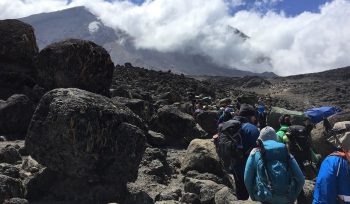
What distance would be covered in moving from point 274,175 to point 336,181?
1211 mm

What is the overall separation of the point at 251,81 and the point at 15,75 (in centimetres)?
10711

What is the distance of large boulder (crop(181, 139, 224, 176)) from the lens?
11.8 meters

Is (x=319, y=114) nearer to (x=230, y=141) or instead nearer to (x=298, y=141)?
(x=298, y=141)

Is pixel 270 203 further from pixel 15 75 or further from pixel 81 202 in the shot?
pixel 15 75

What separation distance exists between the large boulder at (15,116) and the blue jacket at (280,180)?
1003 cm

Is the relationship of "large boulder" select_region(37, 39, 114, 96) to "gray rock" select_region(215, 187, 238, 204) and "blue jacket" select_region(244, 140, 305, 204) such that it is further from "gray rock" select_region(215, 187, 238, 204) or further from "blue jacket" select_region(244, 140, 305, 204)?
"blue jacket" select_region(244, 140, 305, 204)

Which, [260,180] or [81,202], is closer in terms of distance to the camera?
[260,180]

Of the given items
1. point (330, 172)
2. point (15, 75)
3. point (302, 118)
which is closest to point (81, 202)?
point (330, 172)

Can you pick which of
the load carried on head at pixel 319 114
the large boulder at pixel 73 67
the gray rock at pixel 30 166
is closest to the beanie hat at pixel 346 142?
the gray rock at pixel 30 166

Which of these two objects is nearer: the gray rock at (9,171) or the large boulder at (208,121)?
the gray rock at (9,171)

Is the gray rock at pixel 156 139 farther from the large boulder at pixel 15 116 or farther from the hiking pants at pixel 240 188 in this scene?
the hiking pants at pixel 240 188

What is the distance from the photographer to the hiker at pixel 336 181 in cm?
482

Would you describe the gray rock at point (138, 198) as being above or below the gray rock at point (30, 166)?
below

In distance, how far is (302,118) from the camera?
740 inches
